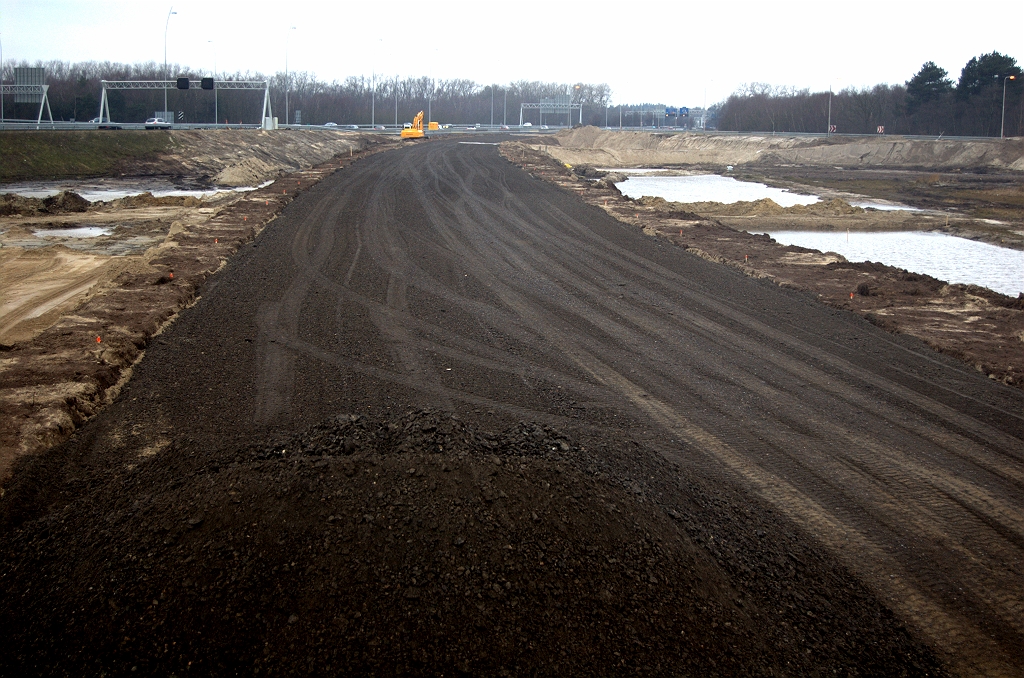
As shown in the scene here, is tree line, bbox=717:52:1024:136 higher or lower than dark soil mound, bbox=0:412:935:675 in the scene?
higher

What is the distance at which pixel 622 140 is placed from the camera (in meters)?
95.8

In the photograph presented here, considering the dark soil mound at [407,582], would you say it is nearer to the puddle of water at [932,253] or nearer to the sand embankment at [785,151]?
the puddle of water at [932,253]

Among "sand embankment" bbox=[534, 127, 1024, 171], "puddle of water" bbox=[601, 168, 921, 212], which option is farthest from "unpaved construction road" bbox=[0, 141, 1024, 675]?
"sand embankment" bbox=[534, 127, 1024, 171]

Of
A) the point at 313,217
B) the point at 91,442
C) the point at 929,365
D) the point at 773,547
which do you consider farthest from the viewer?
the point at 313,217

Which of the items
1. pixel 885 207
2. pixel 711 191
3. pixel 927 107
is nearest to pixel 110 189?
pixel 711 191

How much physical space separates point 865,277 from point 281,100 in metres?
126

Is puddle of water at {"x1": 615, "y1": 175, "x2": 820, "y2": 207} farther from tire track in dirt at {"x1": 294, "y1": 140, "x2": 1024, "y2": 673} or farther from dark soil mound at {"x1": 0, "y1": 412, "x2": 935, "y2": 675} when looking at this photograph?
dark soil mound at {"x1": 0, "y1": 412, "x2": 935, "y2": 675}

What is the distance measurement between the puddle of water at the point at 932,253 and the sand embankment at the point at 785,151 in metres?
36.6

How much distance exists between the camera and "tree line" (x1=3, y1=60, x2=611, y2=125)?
8631cm

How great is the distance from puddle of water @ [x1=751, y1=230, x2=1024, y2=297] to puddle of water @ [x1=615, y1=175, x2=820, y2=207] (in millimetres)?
9299

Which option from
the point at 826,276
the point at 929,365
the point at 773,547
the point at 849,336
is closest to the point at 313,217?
the point at 826,276

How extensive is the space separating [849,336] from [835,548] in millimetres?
6761

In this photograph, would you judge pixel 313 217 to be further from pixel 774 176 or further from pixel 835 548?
pixel 774 176

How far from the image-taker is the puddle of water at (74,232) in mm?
21766
